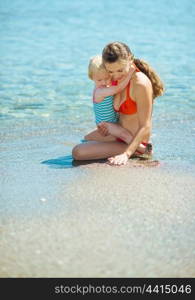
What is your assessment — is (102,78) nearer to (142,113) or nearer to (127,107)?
(127,107)

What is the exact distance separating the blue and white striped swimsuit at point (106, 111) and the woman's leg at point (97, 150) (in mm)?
239

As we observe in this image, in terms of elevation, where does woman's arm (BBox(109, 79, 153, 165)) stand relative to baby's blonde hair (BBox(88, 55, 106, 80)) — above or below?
below

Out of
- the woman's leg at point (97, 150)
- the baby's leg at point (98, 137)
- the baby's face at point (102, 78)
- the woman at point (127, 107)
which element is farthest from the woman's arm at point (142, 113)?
the baby's leg at point (98, 137)

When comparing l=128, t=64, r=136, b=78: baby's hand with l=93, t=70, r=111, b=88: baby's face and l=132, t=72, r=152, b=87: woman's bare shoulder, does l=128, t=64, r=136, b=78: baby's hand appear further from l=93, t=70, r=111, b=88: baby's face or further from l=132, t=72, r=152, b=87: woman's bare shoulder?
l=93, t=70, r=111, b=88: baby's face

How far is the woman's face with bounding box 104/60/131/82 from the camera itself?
5115mm

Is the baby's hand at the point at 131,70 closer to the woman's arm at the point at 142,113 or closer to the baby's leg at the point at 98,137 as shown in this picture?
the woman's arm at the point at 142,113

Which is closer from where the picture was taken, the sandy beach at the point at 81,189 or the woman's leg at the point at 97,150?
the sandy beach at the point at 81,189

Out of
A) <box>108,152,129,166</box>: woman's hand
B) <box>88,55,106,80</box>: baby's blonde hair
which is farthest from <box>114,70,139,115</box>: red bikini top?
<box>108,152,129,166</box>: woman's hand

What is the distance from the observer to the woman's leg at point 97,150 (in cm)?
550

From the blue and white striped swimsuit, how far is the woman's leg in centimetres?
24

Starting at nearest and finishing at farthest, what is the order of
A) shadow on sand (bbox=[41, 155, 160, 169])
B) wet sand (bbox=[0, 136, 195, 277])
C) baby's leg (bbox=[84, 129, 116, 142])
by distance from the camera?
1. wet sand (bbox=[0, 136, 195, 277])
2. shadow on sand (bbox=[41, 155, 160, 169])
3. baby's leg (bbox=[84, 129, 116, 142])

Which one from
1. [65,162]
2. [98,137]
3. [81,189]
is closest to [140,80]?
[98,137]

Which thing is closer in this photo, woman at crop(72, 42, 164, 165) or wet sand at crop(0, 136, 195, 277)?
wet sand at crop(0, 136, 195, 277)

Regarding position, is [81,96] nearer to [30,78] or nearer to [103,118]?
[30,78]
